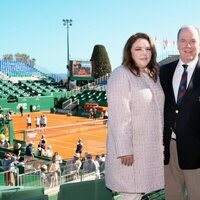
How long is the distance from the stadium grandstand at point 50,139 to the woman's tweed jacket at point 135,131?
0.91 feet

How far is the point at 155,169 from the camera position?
2.83 m

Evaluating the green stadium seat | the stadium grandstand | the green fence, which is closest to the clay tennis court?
the stadium grandstand

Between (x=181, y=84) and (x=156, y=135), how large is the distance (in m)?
0.47

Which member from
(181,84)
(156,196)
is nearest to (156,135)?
(181,84)

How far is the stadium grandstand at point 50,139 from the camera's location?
3.74 metres

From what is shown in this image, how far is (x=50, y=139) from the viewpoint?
67.7 feet

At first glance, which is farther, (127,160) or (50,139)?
(50,139)

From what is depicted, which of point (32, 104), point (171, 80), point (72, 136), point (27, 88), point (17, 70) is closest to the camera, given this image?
point (171, 80)

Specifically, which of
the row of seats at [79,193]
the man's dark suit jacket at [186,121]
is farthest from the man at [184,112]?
the row of seats at [79,193]

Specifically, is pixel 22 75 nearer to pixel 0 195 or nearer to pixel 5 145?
pixel 5 145

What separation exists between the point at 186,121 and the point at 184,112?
7 centimetres

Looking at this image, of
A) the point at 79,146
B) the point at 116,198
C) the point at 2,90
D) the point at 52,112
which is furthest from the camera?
the point at 2,90

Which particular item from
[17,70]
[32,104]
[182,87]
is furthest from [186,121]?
[17,70]

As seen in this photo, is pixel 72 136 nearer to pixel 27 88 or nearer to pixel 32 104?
pixel 32 104
